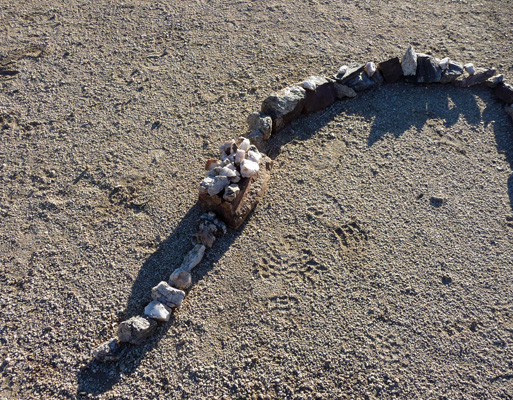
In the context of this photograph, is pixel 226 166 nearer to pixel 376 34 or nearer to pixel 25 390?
pixel 25 390

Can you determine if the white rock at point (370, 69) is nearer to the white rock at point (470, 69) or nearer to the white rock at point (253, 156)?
the white rock at point (470, 69)

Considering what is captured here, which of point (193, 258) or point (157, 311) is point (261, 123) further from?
point (157, 311)

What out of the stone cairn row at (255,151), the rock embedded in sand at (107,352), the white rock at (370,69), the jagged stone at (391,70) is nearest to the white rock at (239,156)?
the stone cairn row at (255,151)

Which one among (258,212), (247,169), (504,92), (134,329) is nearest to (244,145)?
(247,169)

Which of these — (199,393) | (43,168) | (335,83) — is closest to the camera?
(199,393)

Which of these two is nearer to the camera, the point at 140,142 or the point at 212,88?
the point at 140,142

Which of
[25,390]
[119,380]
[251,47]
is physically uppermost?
[251,47]

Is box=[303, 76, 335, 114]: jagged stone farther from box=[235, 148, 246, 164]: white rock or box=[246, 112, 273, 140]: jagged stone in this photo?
box=[235, 148, 246, 164]: white rock

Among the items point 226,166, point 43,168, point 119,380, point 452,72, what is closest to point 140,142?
point 43,168
